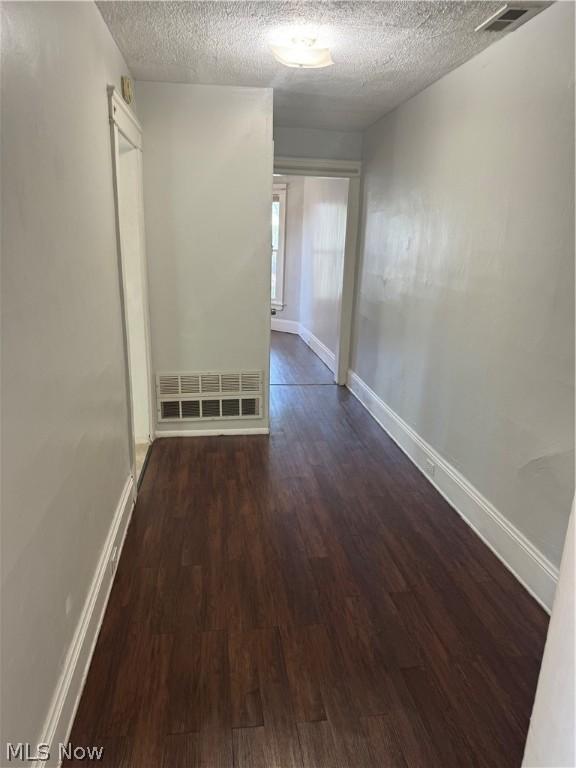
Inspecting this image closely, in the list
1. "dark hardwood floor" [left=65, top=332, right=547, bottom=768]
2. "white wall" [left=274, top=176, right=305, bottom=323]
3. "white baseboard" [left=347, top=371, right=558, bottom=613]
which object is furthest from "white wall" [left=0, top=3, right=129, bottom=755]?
"white wall" [left=274, top=176, right=305, bottom=323]

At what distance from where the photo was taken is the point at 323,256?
607 centimetres

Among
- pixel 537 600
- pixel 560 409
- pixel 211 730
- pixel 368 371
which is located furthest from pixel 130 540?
pixel 368 371

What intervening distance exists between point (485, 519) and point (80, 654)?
198cm

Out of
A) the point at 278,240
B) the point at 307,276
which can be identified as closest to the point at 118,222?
the point at 307,276

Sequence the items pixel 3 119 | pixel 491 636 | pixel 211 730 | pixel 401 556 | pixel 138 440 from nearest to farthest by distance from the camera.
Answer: pixel 3 119
pixel 211 730
pixel 491 636
pixel 401 556
pixel 138 440

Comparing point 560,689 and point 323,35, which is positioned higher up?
point 323,35

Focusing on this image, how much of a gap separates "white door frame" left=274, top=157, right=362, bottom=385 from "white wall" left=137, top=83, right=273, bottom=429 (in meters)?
1.29

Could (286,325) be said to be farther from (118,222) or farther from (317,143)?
(118,222)

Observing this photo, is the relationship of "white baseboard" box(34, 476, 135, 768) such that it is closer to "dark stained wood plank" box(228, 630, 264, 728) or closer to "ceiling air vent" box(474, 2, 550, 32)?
"dark stained wood plank" box(228, 630, 264, 728)

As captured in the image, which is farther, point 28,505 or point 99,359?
point 99,359

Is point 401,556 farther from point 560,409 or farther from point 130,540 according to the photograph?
point 130,540

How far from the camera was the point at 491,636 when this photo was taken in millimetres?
1964

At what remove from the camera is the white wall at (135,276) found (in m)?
3.08

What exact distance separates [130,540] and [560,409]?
2.12m
